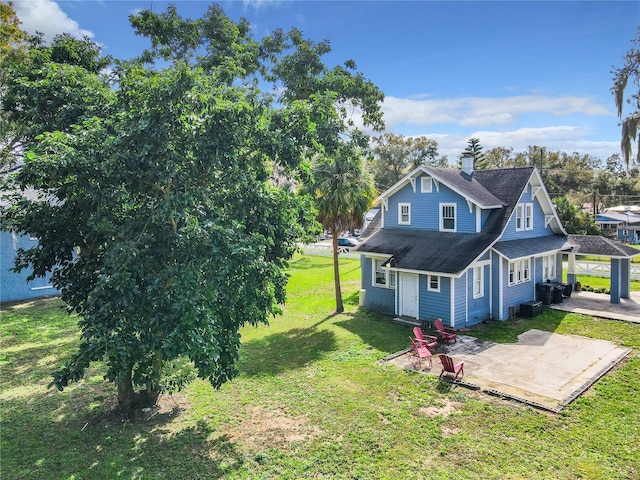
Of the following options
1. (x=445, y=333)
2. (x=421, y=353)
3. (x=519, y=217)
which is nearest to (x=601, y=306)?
(x=519, y=217)

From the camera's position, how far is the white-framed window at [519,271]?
19906mm

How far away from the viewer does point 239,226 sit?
836 cm

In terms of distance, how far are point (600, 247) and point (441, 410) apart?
16.8 m

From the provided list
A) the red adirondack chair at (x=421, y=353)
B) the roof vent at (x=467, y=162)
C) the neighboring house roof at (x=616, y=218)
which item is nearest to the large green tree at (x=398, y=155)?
the neighboring house roof at (x=616, y=218)

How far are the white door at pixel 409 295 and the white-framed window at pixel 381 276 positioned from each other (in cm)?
106

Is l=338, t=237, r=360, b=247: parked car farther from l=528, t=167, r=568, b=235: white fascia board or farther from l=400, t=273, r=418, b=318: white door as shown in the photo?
l=400, t=273, r=418, b=318: white door

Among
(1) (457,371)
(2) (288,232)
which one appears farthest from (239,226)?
(1) (457,371)

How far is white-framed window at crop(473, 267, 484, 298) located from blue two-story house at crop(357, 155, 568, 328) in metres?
0.05

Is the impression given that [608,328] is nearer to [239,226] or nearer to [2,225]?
[239,226]

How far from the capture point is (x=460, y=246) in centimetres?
1877

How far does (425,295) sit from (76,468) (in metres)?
14.4

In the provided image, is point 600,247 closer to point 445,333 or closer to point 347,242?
point 445,333

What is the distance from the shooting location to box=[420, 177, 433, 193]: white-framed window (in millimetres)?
20525

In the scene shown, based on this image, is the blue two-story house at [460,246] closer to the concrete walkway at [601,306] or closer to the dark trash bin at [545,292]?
the dark trash bin at [545,292]
